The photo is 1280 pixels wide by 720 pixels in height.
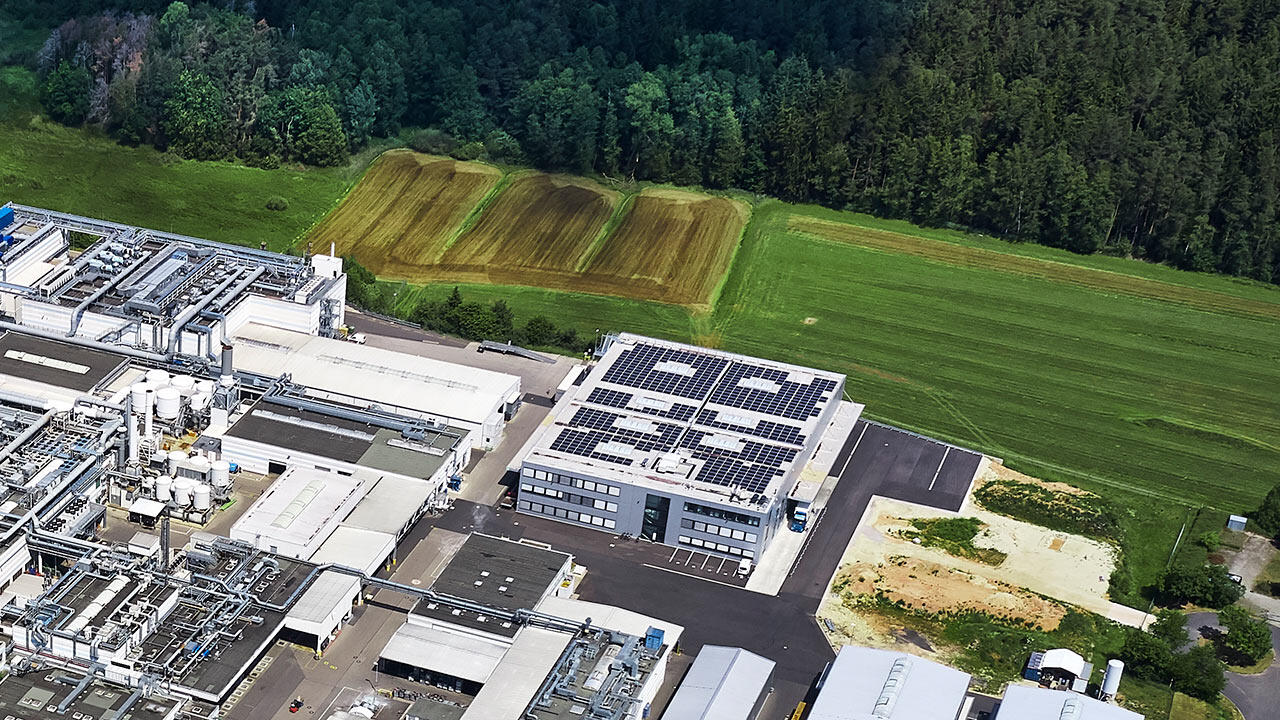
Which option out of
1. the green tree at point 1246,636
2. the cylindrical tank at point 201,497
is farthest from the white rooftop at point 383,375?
the green tree at point 1246,636

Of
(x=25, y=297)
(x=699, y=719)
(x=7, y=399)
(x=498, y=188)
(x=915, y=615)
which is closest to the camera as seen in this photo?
(x=699, y=719)

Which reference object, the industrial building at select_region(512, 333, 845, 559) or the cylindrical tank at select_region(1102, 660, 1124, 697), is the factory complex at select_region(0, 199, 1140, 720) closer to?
the cylindrical tank at select_region(1102, 660, 1124, 697)

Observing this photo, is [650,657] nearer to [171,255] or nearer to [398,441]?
[398,441]

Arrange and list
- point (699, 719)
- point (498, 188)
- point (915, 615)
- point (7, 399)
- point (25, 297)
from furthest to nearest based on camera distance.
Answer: point (498, 188) < point (25, 297) < point (7, 399) < point (915, 615) < point (699, 719)

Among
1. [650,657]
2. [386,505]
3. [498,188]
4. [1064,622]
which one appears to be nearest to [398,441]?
[386,505]

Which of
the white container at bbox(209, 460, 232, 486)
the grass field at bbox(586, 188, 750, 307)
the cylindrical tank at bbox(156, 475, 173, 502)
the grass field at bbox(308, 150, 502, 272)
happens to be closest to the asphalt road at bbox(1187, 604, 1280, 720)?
the grass field at bbox(586, 188, 750, 307)

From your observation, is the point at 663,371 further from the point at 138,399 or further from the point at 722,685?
the point at 138,399
